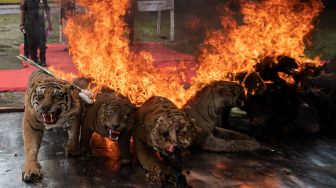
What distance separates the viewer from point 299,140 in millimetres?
7660

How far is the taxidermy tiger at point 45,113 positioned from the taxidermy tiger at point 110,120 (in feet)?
0.52

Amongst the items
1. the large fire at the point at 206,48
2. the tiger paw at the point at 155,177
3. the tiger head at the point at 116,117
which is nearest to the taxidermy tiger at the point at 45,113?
the tiger head at the point at 116,117

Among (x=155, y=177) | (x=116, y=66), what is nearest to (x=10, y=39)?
(x=116, y=66)

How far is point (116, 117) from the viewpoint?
5.74 m

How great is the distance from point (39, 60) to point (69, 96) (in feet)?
→ 26.3

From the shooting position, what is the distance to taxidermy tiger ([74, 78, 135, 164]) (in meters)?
5.77

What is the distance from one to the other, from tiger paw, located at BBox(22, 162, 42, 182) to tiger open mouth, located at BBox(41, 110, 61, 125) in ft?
1.86

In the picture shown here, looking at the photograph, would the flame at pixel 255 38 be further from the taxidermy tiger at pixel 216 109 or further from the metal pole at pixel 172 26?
the metal pole at pixel 172 26

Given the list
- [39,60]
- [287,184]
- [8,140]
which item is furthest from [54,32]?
[287,184]

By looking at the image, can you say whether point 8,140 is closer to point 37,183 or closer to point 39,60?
point 37,183

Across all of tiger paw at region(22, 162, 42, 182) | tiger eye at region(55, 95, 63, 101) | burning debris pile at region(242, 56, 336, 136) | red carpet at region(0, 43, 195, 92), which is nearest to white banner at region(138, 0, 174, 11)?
red carpet at region(0, 43, 195, 92)

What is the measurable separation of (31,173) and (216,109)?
120 inches

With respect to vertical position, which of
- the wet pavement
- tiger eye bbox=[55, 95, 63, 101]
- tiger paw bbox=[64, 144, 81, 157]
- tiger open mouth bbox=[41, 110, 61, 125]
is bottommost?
the wet pavement

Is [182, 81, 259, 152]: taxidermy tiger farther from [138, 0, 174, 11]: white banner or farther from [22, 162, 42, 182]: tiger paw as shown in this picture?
[138, 0, 174, 11]: white banner
